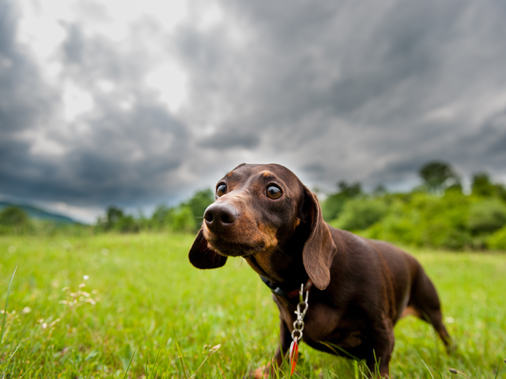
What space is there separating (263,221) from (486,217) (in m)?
36.5

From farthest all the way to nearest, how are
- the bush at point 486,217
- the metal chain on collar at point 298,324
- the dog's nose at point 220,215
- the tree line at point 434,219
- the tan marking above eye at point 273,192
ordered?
the bush at point 486,217 < the tree line at point 434,219 < the tan marking above eye at point 273,192 < the metal chain on collar at point 298,324 < the dog's nose at point 220,215

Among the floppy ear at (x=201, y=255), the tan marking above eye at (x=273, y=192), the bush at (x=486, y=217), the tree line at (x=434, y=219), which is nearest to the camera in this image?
the tan marking above eye at (x=273, y=192)

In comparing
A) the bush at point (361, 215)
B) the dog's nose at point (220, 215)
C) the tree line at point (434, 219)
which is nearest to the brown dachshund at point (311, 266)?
the dog's nose at point (220, 215)

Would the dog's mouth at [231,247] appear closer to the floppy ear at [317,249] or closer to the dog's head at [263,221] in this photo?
the dog's head at [263,221]

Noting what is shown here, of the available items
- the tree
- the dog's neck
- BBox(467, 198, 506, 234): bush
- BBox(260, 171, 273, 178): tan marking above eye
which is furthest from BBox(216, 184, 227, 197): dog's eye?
the tree

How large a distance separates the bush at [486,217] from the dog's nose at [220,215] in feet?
121

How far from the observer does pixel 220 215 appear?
1.37 meters

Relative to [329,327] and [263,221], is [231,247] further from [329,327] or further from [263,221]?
[329,327]

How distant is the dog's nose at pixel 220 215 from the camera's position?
137 centimetres

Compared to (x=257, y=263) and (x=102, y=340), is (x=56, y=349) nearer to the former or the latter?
(x=102, y=340)

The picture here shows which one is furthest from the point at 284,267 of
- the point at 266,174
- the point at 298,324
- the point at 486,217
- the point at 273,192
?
the point at 486,217

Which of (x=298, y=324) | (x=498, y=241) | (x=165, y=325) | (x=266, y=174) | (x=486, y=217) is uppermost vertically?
(x=486, y=217)

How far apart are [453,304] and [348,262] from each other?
5.09m

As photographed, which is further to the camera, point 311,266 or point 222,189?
point 222,189
